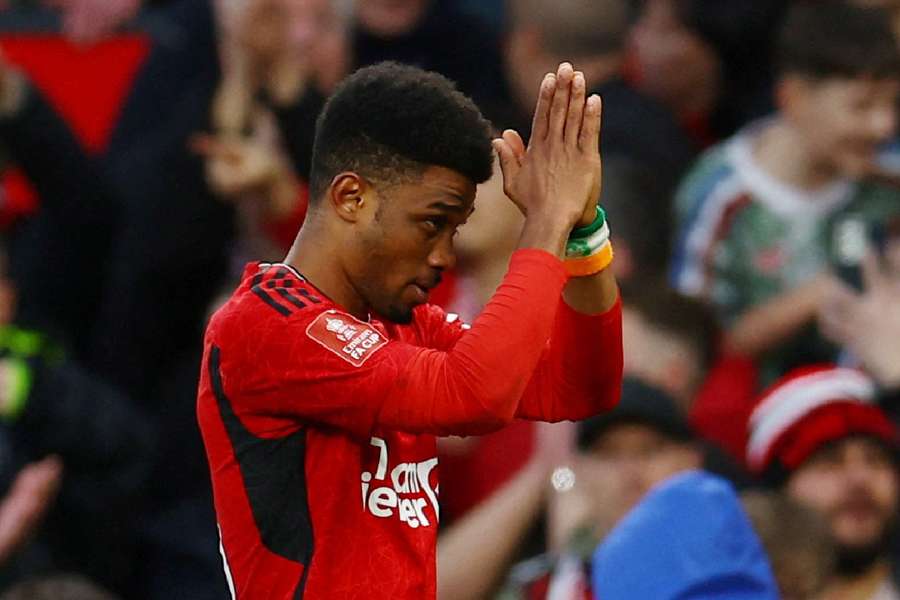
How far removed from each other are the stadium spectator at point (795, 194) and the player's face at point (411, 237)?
3.06m

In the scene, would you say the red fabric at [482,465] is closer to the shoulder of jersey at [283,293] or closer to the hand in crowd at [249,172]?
the hand in crowd at [249,172]

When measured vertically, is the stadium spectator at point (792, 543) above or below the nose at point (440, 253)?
below

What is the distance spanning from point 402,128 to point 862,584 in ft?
8.66

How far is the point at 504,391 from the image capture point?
2.88m

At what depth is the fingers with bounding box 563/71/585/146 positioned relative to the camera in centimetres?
297

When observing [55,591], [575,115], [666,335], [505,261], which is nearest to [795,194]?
[666,335]

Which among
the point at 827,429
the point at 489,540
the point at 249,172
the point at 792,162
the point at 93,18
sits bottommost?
the point at 489,540

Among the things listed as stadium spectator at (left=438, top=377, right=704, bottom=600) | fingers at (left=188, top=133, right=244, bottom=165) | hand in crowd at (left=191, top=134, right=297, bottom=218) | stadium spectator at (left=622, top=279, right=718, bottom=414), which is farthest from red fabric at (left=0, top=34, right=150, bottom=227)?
stadium spectator at (left=438, top=377, right=704, bottom=600)

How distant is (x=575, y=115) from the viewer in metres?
2.99

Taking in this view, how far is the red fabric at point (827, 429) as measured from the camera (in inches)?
206

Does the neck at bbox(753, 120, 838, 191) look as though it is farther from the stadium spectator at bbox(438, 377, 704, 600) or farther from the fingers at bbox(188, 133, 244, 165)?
the fingers at bbox(188, 133, 244, 165)

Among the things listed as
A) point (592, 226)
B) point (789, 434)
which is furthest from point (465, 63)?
point (592, 226)

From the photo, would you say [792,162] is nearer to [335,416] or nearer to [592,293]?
[592,293]

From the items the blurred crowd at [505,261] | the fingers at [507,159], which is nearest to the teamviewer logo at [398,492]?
the fingers at [507,159]
